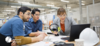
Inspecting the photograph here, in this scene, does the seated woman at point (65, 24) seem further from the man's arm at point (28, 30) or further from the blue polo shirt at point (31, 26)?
the man's arm at point (28, 30)

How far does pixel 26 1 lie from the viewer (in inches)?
223

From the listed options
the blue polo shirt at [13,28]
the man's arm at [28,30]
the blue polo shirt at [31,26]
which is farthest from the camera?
the blue polo shirt at [31,26]

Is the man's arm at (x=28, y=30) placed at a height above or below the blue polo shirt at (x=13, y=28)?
below

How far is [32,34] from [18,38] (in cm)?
74

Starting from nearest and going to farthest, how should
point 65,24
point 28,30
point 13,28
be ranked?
point 13,28, point 28,30, point 65,24

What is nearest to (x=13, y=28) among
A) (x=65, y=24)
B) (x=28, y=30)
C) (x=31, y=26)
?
(x=28, y=30)

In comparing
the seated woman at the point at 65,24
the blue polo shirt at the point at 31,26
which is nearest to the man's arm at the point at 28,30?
the blue polo shirt at the point at 31,26

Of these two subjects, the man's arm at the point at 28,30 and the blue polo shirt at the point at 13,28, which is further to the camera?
the man's arm at the point at 28,30

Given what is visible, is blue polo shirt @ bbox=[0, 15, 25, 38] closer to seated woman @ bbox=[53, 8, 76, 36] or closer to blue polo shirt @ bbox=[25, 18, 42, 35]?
blue polo shirt @ bbox=[25, 18, 42, 35]

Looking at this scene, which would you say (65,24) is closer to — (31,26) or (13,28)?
(31,26)

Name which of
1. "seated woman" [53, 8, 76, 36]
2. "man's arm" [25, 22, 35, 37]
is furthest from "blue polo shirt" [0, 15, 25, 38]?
"seated woman" [53, 8, 76, 36]

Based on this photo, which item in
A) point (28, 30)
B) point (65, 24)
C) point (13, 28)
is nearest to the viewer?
point (13, 28)

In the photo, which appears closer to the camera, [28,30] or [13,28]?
[13,28]

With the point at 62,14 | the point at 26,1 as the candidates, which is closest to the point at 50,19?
the point at 26,1
